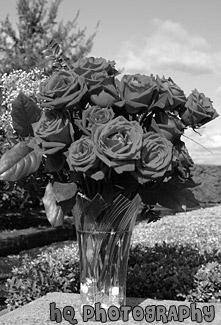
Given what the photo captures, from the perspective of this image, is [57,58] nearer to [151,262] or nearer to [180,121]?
[180,121]

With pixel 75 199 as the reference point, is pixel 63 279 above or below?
below

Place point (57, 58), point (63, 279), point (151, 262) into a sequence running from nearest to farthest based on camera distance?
point (57, 58), point (63, 279), point (151, 262)

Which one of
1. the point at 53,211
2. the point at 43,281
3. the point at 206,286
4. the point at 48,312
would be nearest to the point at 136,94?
the point at 53,211

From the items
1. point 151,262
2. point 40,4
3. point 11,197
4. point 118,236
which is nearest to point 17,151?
point 118,236

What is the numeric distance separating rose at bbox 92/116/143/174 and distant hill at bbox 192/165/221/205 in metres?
13.7

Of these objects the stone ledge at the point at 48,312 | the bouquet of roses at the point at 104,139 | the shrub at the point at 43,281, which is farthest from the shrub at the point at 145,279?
the bouquet of roses at the point at 104,139

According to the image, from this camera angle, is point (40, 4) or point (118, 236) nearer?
point (118, 236)

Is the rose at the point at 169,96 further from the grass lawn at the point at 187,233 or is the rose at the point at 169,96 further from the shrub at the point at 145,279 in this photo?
the grass lawn at the point at 187,233

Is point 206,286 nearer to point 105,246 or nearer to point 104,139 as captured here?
point 105,246

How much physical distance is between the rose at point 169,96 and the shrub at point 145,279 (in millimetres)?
1558

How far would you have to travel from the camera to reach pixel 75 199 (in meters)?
2.70

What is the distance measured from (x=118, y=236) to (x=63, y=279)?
139 centimetres

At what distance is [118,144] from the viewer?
248 cm

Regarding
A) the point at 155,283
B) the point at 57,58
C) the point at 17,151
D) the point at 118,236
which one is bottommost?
the point at 155,283
